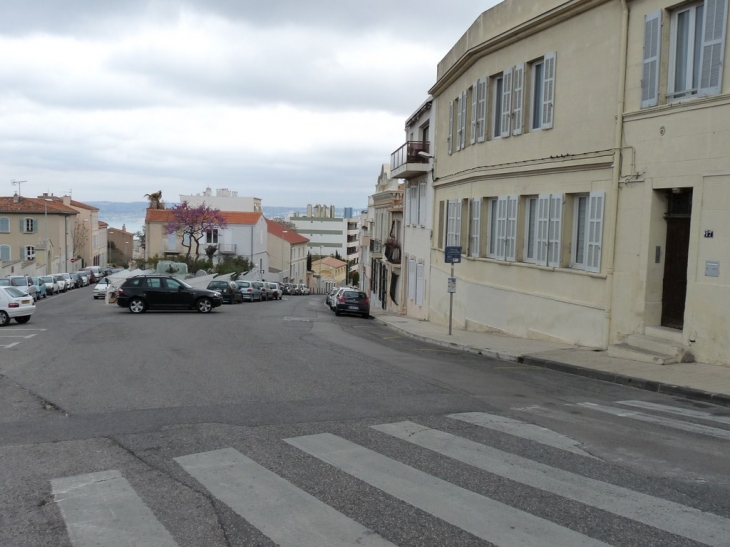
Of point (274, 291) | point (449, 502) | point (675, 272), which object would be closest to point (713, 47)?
point (675, 272)

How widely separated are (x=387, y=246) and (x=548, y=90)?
23191 millimetres

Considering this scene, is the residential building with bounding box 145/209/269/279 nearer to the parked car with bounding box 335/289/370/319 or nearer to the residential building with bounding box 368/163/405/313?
the residential building with bounding box 368/163/405/313

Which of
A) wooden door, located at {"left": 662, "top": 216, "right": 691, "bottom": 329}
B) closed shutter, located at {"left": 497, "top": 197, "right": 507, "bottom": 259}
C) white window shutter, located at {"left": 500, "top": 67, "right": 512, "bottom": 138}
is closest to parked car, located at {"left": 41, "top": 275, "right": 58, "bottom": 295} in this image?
closed shutter, located at {"left": 497, "top": 197, "right": 507, "bottom": 259}

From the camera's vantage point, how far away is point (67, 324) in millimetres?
24891

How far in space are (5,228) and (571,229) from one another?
6968cm

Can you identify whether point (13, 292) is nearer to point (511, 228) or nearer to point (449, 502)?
point (511, 228)

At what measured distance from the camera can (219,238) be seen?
7519cm

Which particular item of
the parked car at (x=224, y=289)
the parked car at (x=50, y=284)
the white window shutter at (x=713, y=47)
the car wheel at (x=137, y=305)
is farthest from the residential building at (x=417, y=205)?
the parked car at (x=50, y=284)

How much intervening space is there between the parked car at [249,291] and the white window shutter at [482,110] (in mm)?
28830

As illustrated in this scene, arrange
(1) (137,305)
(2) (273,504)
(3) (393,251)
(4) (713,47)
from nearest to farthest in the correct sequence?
(2) (273,504), (4) (713,47), (1) (137,305), (3) (393,251)

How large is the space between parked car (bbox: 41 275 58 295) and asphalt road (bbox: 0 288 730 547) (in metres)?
→ 43.0

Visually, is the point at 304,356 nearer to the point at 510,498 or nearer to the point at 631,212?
the point at 631,212

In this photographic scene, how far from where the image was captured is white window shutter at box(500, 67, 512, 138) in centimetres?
1920

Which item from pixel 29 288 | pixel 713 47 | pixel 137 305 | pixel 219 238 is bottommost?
pixel 29 288
